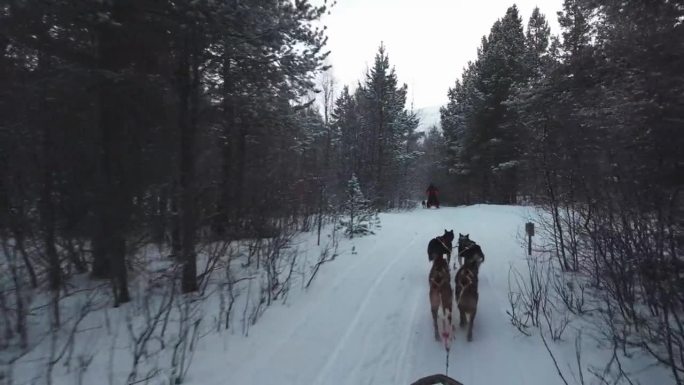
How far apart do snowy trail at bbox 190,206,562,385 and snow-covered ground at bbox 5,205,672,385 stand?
0.01m

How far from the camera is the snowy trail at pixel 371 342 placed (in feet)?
15.4

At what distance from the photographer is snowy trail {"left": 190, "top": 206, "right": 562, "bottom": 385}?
15.4 ft

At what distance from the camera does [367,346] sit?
548 cm

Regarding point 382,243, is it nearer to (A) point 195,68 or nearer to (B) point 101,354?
(A) point 195,68

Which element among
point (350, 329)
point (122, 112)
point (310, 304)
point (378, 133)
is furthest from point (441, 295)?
point (378, 133)

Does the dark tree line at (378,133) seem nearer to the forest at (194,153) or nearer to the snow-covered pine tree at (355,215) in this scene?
the snow-covered pine tree at (355,215)

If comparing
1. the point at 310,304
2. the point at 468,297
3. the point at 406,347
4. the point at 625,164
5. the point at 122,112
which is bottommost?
the point at 406,347

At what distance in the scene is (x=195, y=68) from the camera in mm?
7262

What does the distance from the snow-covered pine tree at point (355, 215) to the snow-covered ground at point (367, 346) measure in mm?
5534

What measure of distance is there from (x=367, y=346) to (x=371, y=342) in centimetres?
15

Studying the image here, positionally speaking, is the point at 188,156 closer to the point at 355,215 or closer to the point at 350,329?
the point at 350,329

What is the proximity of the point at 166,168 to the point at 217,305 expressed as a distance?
262cm

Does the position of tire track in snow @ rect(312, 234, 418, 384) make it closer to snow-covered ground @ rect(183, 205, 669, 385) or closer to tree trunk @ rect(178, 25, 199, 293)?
snow-covered ground @ rect(183, 205, 669, 385)

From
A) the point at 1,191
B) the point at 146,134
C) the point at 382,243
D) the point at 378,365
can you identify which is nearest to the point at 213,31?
the point at 146,134
